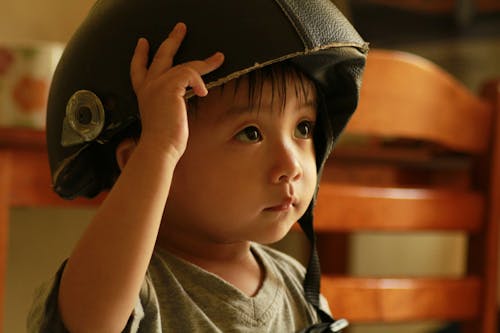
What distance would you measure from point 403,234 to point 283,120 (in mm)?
1652

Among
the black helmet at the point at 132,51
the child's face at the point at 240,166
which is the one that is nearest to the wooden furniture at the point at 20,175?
the black helmet at the point at 132,51

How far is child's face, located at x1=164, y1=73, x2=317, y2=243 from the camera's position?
2.33ft

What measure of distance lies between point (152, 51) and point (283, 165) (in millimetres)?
147

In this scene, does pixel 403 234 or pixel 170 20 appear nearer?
pixel 170 20

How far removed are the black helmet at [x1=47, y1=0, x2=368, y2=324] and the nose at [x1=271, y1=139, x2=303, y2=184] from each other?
0.26 feet

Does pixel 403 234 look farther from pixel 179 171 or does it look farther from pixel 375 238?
pixel 179 171

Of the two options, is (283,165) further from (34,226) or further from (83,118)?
(34,226)

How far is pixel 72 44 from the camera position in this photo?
765 millimetres

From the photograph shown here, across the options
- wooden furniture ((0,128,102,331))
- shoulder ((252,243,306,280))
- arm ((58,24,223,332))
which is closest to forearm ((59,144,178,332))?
arm ((58,24,223,332))

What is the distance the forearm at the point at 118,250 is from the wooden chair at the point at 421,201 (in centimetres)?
54

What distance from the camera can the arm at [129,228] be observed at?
617 mm

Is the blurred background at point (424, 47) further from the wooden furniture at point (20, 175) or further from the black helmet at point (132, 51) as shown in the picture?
the black helmet at point (132, 51)

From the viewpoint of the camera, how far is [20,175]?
3.53ft

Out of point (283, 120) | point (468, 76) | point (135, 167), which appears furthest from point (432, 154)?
point (135, 167)
